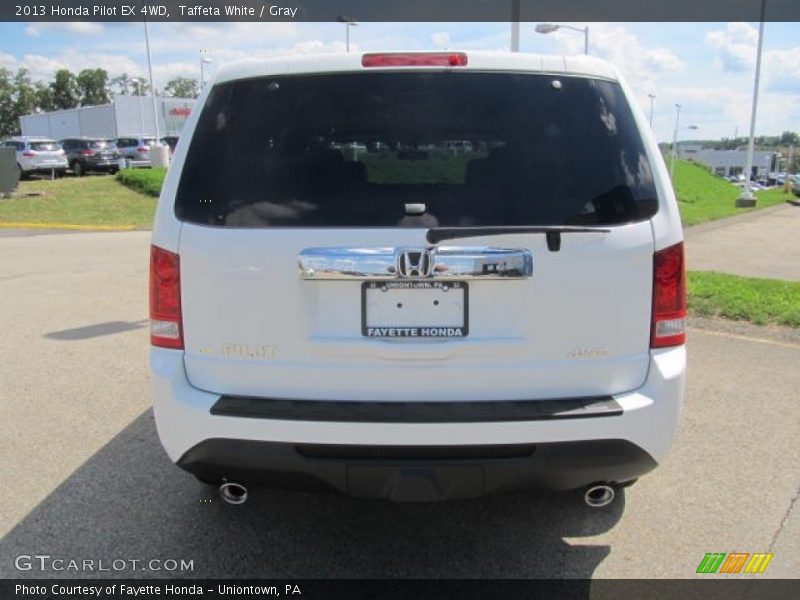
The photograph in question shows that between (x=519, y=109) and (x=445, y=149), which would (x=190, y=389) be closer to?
(x=445, y=149)

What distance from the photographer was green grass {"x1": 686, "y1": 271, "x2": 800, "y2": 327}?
7.09 metres

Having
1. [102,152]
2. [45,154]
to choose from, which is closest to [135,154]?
[102,152]

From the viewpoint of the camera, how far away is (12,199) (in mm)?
20984

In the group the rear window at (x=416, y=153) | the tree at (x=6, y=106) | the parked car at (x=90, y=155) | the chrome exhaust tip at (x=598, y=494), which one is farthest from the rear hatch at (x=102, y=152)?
the tree at (x=6, y=106)

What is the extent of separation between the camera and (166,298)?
2.62 meters

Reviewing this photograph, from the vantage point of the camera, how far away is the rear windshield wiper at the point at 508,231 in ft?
7.91

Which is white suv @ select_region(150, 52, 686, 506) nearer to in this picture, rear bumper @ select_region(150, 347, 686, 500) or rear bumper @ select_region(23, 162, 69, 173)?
rear bumper @ select_region(150, 347, 686, 500)

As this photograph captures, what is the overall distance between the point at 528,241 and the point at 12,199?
877 inches

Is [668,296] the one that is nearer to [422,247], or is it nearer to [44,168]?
[422,247]

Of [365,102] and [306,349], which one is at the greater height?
[365,102]

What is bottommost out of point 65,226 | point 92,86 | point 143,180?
point 65,226

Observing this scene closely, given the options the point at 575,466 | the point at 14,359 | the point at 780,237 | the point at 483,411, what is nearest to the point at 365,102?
the point at 483,411

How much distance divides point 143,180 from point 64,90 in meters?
101

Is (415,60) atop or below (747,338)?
atop
